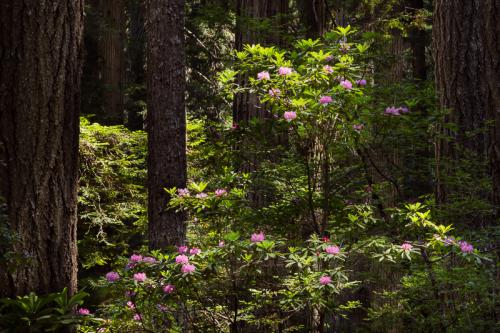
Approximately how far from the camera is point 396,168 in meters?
4.76

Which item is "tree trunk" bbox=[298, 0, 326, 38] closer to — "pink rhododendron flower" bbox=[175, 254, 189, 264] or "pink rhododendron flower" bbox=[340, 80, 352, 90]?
"pink rhododendron flower" bbox=[340, 80, 352, 90]

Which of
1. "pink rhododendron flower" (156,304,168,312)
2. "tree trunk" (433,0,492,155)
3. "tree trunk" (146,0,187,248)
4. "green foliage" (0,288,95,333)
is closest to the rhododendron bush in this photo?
"pink rhododendron flower" (156,304,168,312)

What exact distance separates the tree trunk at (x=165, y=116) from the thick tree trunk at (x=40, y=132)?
322 centimetres

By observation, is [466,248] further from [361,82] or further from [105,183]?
[105,183]

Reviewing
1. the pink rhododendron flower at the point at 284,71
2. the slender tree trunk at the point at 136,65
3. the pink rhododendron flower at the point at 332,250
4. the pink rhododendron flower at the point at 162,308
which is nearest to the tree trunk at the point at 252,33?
the pink rhododendron flower at the point at 284,71

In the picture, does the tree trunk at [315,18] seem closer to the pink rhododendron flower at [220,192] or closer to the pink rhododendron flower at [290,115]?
the pink rhododendron flower at [290,115]

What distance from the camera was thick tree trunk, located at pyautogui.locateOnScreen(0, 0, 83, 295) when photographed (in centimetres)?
300

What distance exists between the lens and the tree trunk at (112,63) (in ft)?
36.4

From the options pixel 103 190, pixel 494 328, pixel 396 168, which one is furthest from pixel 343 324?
pixel 494 328

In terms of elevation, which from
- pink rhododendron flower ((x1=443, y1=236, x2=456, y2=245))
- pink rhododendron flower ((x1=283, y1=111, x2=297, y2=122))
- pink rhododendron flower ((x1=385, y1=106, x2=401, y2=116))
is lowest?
pink rhododendron flower ((x1=443, y1=236, x2=456, y2=245))

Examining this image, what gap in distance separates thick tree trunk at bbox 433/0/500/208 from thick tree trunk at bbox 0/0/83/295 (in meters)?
2.95

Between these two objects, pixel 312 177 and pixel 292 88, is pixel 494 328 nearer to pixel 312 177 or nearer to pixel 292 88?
pixel 312 177

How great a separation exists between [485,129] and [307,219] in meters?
1.55

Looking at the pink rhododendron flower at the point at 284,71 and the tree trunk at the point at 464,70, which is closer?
the pink rhododendron flower at the point at 284,71
